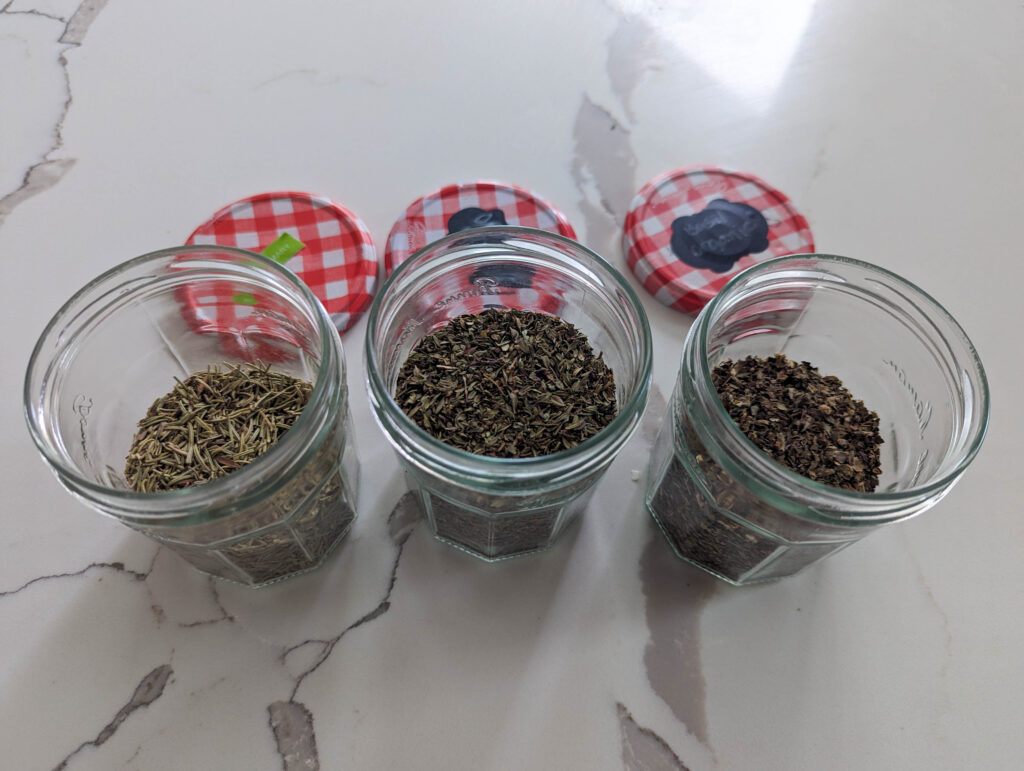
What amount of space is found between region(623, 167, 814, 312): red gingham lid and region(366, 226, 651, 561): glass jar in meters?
0.21

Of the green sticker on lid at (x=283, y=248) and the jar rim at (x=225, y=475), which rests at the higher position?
the jar rim at (x=225, y=475)

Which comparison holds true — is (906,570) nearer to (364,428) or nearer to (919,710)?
(919,710)

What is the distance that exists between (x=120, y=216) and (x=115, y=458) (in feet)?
1.46

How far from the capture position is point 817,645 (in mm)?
919

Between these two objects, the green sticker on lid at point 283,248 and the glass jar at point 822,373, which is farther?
the green sticker on lid at point 283,248

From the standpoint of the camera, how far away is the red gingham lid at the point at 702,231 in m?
1.12

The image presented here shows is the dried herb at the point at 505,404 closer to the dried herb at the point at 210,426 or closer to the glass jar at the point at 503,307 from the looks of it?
the glass jar at the point at 503,307

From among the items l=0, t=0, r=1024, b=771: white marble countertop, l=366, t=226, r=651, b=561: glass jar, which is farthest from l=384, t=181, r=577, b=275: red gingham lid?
l=366, t=226, r=651, b=561: glass jar

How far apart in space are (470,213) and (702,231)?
366 mm

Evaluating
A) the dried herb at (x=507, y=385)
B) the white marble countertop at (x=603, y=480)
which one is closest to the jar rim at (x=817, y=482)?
the dried herb at (x=507, y=385)

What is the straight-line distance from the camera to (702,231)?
1174mm

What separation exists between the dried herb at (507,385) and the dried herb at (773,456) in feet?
0.39

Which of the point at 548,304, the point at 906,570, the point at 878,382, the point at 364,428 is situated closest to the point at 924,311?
the point at 878,382

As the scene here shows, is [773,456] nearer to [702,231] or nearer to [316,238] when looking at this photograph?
[702,231]
